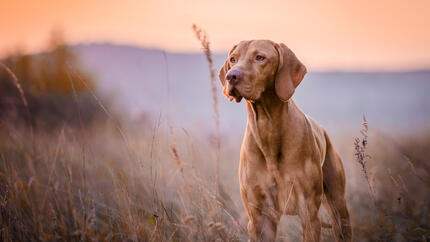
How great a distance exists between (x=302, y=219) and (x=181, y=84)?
31434 millimetres

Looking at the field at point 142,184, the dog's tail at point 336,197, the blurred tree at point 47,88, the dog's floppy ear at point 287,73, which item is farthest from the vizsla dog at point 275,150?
the blurred tree at point 47,88

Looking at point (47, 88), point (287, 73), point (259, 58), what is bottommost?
point (47, 88)

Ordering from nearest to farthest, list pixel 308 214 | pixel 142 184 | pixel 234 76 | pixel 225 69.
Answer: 1. pixel 234 76
2. pixel 308 214
3. pixel 225 69
4. pixel 142 184

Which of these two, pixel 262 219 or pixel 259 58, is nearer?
pixel 259 58

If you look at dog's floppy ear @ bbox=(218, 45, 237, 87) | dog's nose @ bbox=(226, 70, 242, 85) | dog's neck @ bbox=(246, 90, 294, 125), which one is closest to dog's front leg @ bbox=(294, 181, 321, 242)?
dog's neck @ bbox=(246, 90, 294, 125)

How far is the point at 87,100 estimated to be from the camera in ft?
36.2

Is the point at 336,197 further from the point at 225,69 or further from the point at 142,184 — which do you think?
the point at 142,184

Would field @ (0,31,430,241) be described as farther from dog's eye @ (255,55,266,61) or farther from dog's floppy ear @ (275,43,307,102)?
dog's floppy ear @ (275,43,307,102)

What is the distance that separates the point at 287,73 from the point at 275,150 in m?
0.73

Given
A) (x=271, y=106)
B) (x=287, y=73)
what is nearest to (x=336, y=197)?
(x=271, y=106)

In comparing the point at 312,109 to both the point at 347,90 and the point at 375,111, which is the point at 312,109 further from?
the point at 347,90

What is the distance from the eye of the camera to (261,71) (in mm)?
2951

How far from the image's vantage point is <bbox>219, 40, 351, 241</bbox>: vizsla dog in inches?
117

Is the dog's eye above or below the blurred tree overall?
above
